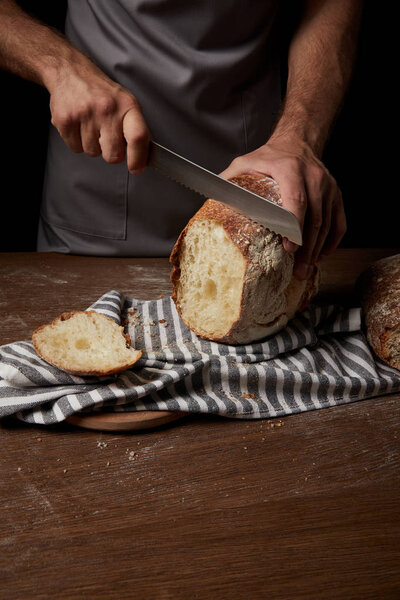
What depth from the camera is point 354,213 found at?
3.30 m

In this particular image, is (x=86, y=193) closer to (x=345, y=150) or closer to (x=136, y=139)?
(x=136, y=139)

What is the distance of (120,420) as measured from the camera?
4.11ft

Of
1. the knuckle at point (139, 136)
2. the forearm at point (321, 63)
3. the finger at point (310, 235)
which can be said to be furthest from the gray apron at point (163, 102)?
the finger at point (310, 235)

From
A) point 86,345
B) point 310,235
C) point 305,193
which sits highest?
point 305,193

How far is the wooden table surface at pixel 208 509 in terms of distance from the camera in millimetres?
957

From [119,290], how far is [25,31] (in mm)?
900

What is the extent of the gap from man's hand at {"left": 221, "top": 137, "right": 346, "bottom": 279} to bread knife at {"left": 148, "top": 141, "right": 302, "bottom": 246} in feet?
0.18

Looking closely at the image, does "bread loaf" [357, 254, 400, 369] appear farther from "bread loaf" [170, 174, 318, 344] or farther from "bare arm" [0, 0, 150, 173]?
"bare arm" [0, 0, 150, 173]

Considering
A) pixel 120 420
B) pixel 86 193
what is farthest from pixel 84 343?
pixel 86 193

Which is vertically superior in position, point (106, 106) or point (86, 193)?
point (106, 106)

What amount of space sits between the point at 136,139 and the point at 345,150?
197 centimetres

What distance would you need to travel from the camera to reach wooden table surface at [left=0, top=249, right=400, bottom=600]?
→ 0.96m

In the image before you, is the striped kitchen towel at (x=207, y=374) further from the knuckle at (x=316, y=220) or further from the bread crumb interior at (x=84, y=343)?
the knuckle at (x=316, y=220)

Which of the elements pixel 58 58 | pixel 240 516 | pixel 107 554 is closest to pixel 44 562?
pixel 107 554
